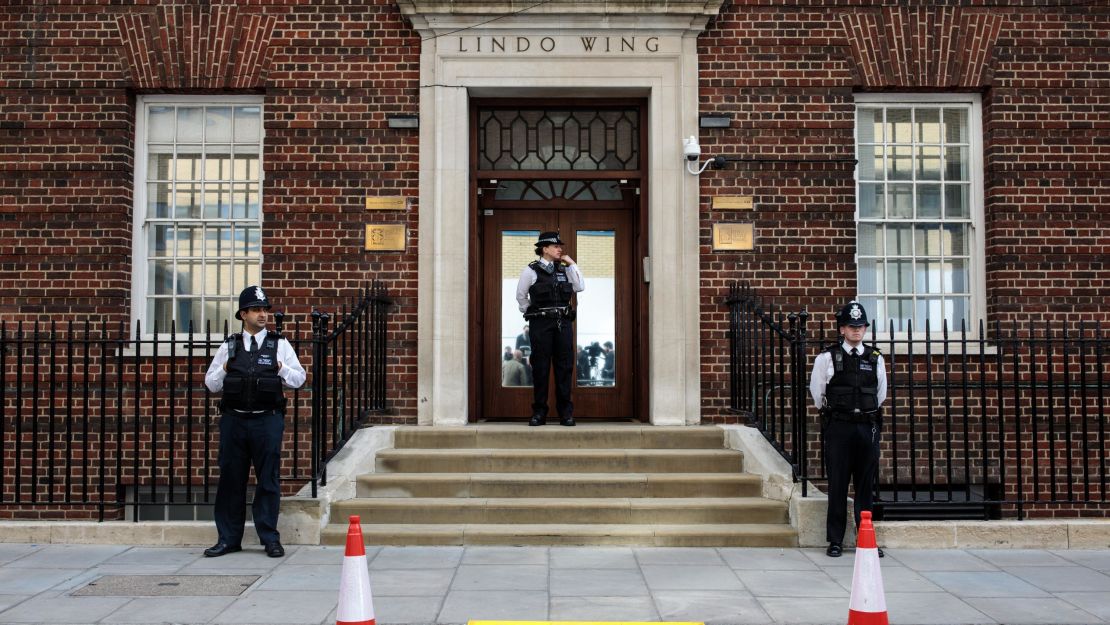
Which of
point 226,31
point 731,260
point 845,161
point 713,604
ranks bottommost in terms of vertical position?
point 713,604

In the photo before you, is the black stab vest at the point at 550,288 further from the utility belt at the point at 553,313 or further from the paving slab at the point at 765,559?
the paving slab at the point at 765,559

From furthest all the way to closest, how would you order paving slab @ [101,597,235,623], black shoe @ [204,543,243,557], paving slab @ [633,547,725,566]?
black shoe @ [204,543,243,557], paving slab @ [633,547,725,566], paving slab @ [101,597,235,623]

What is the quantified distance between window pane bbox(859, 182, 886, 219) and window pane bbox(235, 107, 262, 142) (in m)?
6.10

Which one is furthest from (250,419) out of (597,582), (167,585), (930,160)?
(930,160)

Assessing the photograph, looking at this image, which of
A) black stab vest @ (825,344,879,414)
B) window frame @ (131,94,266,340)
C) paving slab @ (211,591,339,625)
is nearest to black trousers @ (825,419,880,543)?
black stab vest @ (825,344,879,414)

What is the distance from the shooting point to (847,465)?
23.9 feet

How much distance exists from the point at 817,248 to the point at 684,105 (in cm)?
191

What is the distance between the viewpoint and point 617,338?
1040cm

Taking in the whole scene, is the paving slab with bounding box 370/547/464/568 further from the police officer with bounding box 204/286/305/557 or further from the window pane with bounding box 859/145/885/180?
the window pane with bounding box 859/145/885/180

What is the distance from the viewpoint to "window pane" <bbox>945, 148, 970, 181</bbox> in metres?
10.1

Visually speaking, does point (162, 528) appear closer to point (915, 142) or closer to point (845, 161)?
point (845, 161)

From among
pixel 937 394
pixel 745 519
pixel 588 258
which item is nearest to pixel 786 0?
pixel 588 258

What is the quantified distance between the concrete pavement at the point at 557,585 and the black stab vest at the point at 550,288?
8.14 feet

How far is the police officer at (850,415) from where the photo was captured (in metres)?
7.19
